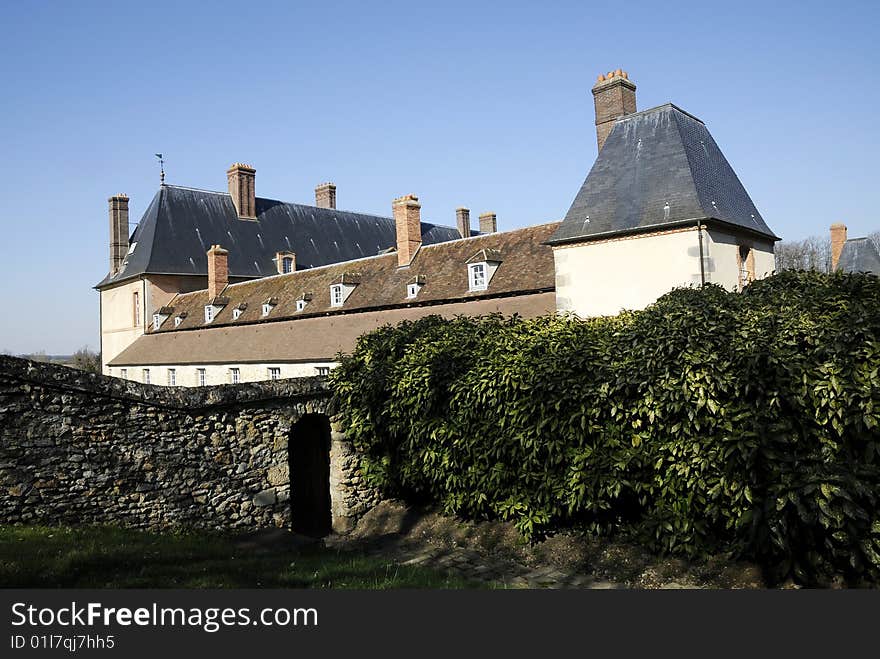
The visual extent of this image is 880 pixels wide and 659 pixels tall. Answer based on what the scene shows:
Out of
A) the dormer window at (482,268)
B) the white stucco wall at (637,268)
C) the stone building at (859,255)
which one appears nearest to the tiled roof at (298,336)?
the dormer window at (482,268)

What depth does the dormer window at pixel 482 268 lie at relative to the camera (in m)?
20.9

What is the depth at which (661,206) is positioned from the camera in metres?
15.7

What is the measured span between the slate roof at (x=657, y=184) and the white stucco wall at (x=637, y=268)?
35cm

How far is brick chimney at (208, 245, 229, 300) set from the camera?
108ft

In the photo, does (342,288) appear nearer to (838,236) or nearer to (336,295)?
(336,295)

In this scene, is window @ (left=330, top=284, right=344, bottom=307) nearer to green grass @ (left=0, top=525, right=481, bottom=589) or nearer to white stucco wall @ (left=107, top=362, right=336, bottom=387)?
white stucco wall @ (left=107, top=362, right=336, bottom=387)

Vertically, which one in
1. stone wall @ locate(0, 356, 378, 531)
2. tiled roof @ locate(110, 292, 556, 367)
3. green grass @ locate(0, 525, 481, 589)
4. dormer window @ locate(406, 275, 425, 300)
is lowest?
green grass @ locate(0, 525, 481, 589)

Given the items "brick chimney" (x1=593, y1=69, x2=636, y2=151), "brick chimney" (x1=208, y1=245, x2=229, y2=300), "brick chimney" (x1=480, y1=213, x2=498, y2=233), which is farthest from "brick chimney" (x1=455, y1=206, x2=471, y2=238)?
"brick chimney" (x1=593, y1=69, x2=636, y2=151)

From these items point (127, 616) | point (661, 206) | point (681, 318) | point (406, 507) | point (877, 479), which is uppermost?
point (661, 206)

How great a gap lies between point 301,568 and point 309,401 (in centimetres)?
378

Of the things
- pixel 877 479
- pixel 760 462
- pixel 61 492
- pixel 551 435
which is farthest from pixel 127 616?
pixel 877 479

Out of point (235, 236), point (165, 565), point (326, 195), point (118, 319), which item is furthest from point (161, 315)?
point (165, 565)

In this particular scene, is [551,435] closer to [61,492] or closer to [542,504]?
[542,504]

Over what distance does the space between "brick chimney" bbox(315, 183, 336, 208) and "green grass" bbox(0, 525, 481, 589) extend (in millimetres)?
40108
